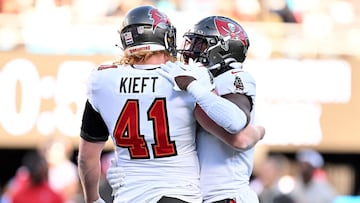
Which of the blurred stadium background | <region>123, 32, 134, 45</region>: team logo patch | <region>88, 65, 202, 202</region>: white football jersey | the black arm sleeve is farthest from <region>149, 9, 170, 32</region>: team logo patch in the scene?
the blurred stadium background

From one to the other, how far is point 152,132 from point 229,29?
741mm

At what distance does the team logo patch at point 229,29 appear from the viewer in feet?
18.3

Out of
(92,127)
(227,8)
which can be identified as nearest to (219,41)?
(92,127)

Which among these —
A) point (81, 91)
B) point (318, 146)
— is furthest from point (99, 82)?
point (318, 146)

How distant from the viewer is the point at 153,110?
206 inches

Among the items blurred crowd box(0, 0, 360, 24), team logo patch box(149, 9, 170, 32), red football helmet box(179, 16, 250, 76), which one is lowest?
blurred crowd box(0, 0, 360, 24)

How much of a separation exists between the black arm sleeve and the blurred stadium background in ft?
25.9

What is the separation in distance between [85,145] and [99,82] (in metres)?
0.41

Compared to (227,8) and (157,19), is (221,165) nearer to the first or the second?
(157,19)

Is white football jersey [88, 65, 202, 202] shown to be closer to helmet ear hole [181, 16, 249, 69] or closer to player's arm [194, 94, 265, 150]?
player's arm [194, 94, 265, 150]

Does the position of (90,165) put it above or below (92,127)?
below

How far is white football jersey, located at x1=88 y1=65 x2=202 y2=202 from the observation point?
206 inches

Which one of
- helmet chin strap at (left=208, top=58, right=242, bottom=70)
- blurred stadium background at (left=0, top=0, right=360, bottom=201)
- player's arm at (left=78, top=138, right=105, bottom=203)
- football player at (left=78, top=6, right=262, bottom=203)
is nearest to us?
football player at (left=78, top=6, right=262, bottom=203)

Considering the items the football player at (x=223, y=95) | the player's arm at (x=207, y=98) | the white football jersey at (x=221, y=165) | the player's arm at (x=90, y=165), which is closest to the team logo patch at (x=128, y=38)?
the player's arm at (x=207, y=98)
